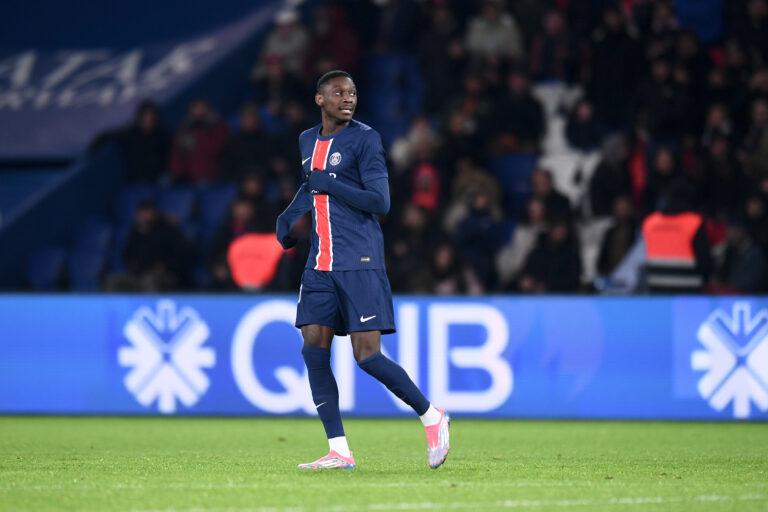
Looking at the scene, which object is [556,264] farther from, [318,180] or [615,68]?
[318,180]

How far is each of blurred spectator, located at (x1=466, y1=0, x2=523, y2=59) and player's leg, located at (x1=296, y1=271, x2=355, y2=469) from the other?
31.9ft

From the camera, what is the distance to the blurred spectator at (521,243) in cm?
1340

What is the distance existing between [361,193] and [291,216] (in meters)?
0.49

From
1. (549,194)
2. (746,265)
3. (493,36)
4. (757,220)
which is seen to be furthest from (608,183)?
(493,36)

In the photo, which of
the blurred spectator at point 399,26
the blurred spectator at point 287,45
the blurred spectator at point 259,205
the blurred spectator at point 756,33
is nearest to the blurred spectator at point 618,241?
the blurred spectator at point 756,33

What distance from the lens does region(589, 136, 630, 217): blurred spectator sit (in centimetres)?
1389

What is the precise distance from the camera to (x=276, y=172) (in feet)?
49.7

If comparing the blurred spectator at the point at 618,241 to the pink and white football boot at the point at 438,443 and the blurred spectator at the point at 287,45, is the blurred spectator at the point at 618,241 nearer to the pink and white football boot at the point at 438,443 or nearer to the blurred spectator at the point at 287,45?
the blurred spectator at the point at 287,45

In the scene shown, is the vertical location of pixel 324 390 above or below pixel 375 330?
below

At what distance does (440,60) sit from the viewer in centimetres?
1585

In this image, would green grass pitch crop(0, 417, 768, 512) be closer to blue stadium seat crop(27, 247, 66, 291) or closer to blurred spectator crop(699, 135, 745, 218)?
blurred spectator crop(699, 135, 745, 218)

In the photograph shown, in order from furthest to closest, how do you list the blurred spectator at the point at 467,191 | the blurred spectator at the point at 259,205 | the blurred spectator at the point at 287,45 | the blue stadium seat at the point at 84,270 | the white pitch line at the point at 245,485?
the blurred spectator at the point at 287,45, the blue stadium seat at the point at 84,270, the blurred spectator at the point at 467,191, the blurred spectator at the point at 259,205, the white pitch line at the point at 245,485

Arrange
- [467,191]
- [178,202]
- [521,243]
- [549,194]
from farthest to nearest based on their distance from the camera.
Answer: [178,202] → [467,191] → [549,194] → [521,243]

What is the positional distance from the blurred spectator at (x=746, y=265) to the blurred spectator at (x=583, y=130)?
9.08 feet
